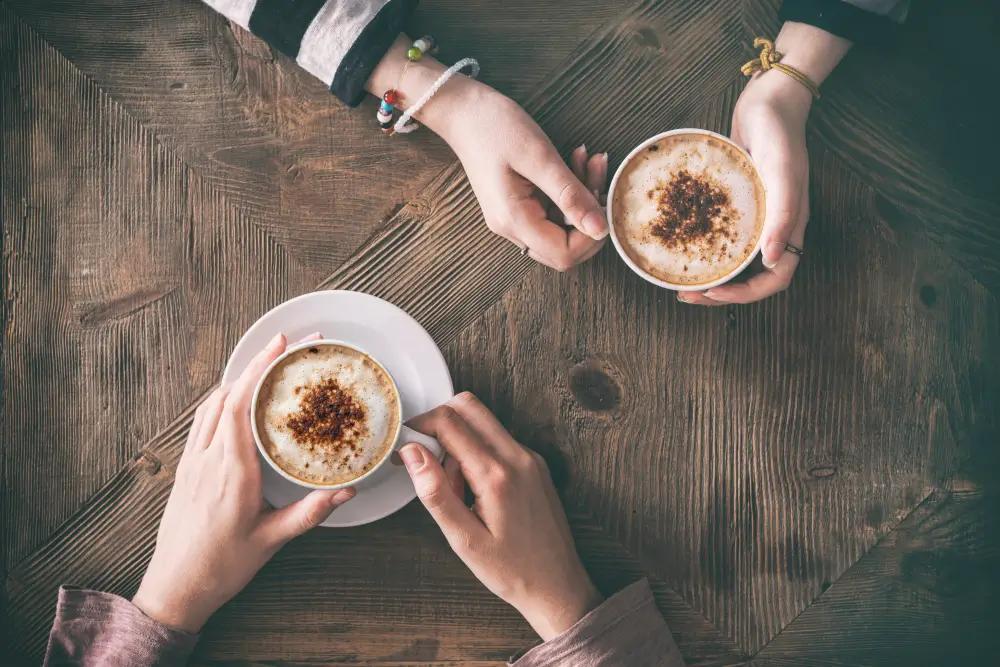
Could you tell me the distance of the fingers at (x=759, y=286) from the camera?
111cm

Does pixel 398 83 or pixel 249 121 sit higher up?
pixel 398 83

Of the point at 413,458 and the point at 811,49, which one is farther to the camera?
the point at 811,49

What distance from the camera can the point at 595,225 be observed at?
1040mm

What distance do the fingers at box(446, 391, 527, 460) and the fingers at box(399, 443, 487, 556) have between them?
0.36ft

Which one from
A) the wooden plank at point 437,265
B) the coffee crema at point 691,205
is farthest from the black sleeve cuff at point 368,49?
the coffee crema at point 691,205

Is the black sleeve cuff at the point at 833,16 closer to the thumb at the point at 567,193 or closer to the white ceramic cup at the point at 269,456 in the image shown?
the thumb at the point at 567,193

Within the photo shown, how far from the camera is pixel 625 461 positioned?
1.23m

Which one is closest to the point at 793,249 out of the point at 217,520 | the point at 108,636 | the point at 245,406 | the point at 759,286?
the point at 759,286

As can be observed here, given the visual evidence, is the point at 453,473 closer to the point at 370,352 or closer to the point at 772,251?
the point at 370,352

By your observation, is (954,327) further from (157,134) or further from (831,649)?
(157,134)

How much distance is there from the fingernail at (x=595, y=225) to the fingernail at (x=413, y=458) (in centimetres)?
44

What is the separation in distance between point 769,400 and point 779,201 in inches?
15.8

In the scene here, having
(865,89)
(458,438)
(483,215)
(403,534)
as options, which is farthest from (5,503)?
(865,89)

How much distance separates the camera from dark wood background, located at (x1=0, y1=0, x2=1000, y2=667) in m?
1.22
